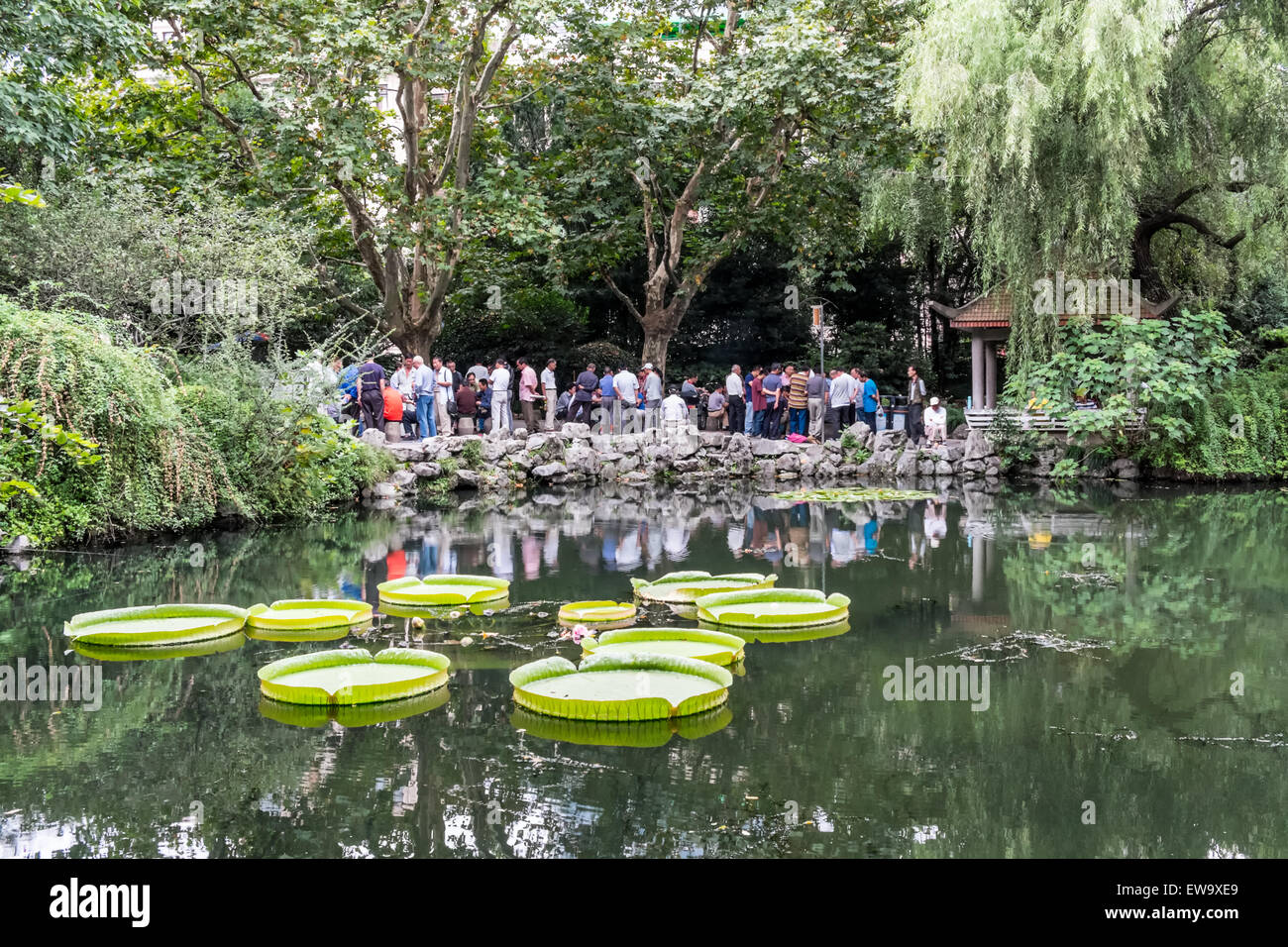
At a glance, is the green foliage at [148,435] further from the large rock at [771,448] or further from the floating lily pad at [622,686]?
the large rock at [771,448]

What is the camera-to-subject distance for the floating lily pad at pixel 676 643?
20.3 feet

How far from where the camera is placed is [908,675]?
6.01 meters

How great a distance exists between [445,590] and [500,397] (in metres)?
12.2

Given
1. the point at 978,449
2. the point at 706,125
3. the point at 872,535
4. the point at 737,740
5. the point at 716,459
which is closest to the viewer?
the point at 737,740

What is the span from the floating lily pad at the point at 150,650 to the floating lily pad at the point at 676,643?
228 cm

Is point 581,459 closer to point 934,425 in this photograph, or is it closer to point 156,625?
point 934,425

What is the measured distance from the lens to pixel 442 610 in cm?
772

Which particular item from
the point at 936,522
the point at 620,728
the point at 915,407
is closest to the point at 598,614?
the point at 620,728

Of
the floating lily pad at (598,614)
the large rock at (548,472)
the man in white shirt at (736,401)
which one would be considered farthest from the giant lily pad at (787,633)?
the man in white shirt at (736,401)

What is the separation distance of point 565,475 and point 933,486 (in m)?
6.20
